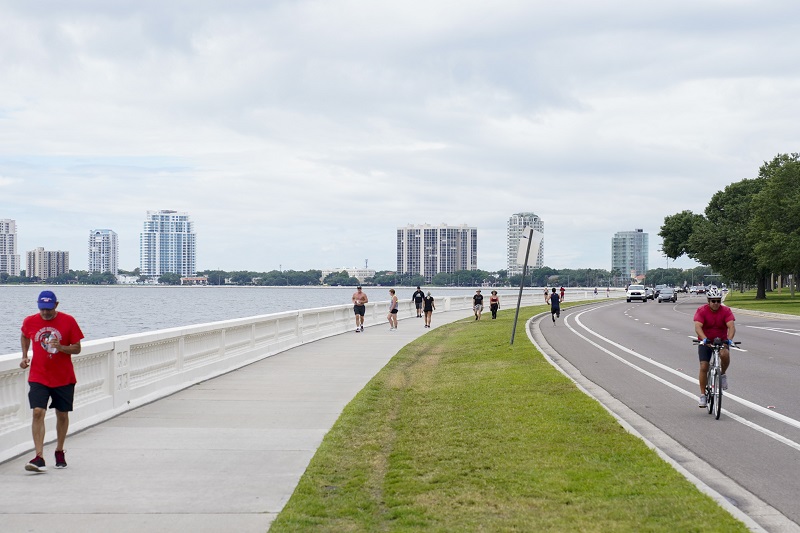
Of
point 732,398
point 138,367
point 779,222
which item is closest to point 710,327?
point 732,398

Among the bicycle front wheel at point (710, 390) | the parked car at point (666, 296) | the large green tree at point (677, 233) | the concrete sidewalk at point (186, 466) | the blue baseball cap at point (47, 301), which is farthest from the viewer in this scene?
the large green tree at point (677, 233)

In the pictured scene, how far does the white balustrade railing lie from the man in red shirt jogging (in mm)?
881

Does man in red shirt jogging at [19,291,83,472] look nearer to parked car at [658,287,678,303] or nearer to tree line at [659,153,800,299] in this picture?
tree line at [659,153,800,299]

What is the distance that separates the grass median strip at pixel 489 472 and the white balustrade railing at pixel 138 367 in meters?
3.01

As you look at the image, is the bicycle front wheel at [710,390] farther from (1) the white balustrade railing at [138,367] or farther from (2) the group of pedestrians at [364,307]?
(2) the group of pedestrians at [364,307]

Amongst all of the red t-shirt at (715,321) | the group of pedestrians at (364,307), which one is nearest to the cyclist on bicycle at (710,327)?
the red t-shirt at (715,321)

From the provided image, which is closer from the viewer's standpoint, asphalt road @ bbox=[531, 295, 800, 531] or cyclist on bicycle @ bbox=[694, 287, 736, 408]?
asphalt road @ bbox=[531, 295, 800, 531]

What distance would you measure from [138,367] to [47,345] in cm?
523

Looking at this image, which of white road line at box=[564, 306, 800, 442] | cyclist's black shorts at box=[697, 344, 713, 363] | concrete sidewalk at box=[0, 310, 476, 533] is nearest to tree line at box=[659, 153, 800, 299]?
white road line at box=[564, 306, 800, 442]

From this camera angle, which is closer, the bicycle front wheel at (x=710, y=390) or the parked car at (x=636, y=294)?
the bicycle front wheel at (x=710, y=390)

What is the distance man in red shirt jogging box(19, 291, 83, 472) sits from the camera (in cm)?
869

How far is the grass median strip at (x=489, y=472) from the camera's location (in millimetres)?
6941

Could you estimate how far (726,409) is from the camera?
13.3 m

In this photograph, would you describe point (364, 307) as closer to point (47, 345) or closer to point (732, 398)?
point (732, 398)
